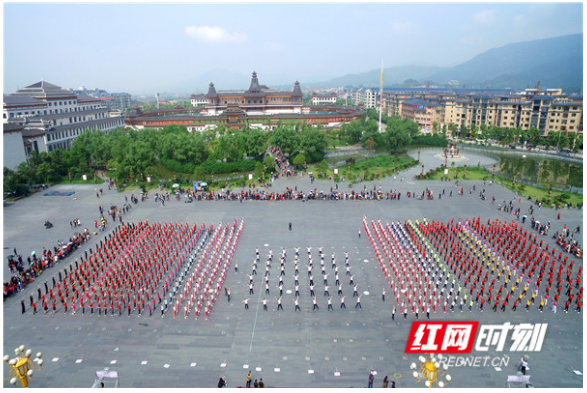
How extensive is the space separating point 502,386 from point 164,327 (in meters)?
14.3

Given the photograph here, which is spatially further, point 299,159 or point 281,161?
point 281,161

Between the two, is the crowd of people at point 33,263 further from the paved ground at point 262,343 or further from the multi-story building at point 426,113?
the multi-story building at point 426,113

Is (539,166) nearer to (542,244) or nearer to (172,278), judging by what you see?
(542,244)

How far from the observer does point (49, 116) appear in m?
60.8

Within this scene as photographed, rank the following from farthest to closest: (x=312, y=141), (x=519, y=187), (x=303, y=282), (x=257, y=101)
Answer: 1. (x=257, y=101)
2. (x=312, y=141)
3. (x=519, y=187)
4. (x=303, y=282)

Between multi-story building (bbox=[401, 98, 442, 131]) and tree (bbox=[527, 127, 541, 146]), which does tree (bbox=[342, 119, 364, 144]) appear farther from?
tree (bbox=[527, 127, 541, 146])

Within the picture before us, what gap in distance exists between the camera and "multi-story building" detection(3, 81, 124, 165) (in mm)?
53031

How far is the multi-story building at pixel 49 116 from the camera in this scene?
53.0 meters

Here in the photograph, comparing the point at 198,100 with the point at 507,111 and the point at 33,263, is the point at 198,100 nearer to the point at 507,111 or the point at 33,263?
the point at 507,111

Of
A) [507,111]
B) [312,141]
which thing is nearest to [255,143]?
[312,141]

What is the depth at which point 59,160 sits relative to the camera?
46344 mm

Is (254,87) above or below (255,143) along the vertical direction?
above

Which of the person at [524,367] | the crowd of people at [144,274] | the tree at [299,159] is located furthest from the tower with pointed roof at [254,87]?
the person at [524,367]

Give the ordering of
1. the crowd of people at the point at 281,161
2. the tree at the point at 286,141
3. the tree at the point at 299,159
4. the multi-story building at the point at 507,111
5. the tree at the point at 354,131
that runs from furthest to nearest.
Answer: the multi-story building at the point at 507,111 → the tree at the point at 354,131 → the tree at the point at 286,141 → the tree at the point at 299,159 → the crowd of people at the point at 281,161
